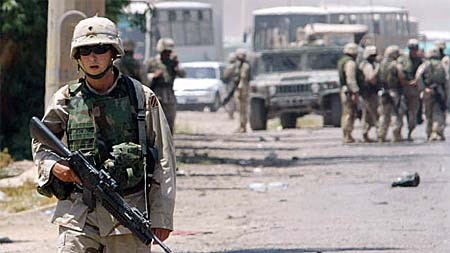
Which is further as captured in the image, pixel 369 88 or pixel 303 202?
pixel 369 88

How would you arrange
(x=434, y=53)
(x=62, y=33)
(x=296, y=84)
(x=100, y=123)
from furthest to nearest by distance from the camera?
(x=296, y=84)
(x=434, y=53)
(x=62, y=33)
(x=100, y=123)

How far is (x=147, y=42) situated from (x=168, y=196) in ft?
132

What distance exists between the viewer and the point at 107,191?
5.95m

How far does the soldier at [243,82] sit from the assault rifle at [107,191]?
991 inches

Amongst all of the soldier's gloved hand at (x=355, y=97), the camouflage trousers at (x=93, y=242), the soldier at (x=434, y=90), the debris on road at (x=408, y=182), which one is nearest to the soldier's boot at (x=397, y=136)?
the soldier at (x=434, y=90)

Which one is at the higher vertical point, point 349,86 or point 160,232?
point 160,232

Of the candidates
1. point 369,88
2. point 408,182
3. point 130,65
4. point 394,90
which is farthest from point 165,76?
point 394,90

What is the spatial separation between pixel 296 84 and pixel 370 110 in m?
8.00

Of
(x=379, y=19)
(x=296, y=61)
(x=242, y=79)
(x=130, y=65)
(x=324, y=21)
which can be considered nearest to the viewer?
(x=130, y=65)

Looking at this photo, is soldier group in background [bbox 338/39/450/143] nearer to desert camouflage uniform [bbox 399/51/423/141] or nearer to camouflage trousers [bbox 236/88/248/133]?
desert camouflage uniform [bbox 399/51/423/141]

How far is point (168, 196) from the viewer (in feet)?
20.0

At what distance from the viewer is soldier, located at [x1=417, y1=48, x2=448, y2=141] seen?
24.3m

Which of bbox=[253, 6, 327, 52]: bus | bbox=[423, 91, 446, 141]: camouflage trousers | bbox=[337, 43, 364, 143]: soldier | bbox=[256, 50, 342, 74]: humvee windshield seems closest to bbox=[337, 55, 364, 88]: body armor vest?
bbox=[337, 43, 364, 143]: soldier

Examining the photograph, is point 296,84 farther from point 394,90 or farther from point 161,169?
point 161,169
